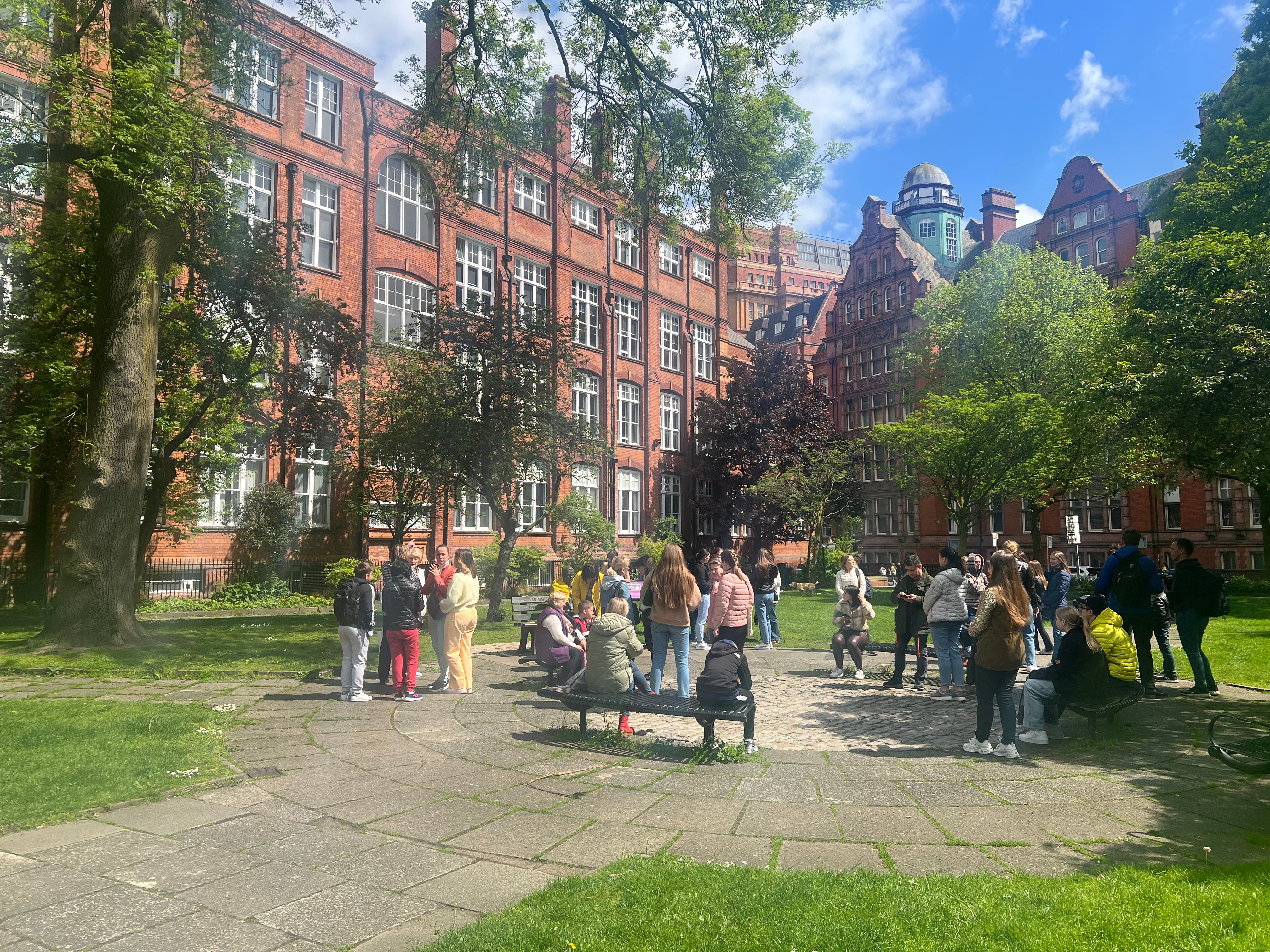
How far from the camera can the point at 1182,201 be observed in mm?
23250

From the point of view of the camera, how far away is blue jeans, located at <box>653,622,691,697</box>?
920 centimetres

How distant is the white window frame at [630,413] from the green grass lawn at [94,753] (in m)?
30.3

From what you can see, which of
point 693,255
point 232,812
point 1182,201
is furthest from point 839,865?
point 693,255

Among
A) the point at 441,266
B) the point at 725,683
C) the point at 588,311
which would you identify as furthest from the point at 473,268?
the point at 725,683

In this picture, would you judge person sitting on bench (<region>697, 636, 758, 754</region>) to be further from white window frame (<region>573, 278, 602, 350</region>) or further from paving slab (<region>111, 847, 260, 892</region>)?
white window frame (<region>573, 278, 602, 350</region>)

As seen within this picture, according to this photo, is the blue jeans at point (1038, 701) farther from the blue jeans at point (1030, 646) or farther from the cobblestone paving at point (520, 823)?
the blue jeans at point (1030, 646)

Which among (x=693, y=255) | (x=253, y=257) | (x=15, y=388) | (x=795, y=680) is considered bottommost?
(x=795, y=680)

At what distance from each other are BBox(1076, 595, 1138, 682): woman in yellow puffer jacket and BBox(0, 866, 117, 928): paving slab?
812 centimetres

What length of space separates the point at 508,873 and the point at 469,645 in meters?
5.91

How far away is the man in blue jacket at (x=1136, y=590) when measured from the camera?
34.2ft

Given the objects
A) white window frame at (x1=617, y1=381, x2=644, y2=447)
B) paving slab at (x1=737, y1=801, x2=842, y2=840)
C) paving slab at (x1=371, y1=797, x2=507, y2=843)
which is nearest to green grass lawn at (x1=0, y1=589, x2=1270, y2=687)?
paving slab at (x1=371, y1=797, x2=507, y2=843)

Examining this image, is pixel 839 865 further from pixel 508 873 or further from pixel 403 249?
pixel 403 249

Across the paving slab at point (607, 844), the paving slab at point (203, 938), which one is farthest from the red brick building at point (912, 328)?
the paving slab at point (203, 938)

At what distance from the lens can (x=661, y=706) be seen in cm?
725
